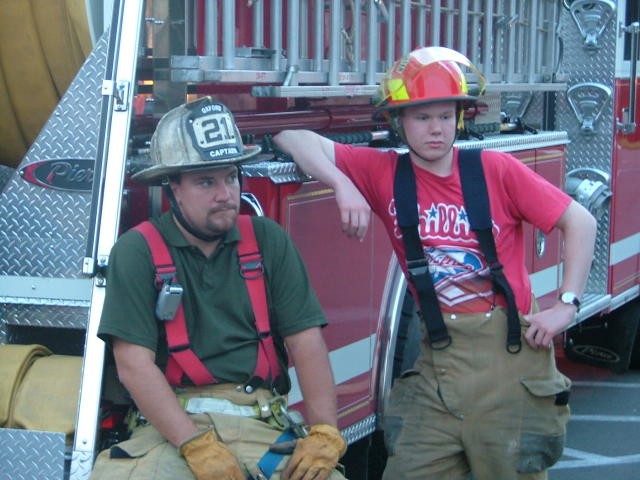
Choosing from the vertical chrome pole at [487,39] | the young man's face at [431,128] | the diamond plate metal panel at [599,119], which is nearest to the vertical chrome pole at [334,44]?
the young man's face at [431,128]

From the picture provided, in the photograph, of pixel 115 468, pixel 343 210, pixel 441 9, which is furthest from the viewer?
pixel 441 9

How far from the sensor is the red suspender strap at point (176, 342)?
9.82 ft

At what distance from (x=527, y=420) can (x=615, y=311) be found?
379cm

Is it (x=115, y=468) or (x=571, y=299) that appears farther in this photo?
(x=571, y=299)

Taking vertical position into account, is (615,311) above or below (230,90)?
below

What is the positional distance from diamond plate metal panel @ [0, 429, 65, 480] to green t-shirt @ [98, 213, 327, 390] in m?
0.36

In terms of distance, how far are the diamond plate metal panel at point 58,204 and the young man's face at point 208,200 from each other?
413 millimetres

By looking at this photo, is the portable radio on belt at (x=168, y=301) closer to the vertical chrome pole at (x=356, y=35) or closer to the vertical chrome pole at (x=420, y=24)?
the vertical chrome pole at (x=356, y=35)

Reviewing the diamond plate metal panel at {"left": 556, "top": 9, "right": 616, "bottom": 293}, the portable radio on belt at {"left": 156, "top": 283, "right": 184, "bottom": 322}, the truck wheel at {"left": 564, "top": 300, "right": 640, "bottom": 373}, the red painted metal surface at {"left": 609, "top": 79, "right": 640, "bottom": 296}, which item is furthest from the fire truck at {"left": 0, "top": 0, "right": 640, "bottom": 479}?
the truck wheel at {"left": 564, "top": 300, "right": 640, "bottom": 373}

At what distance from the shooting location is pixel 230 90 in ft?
12.4

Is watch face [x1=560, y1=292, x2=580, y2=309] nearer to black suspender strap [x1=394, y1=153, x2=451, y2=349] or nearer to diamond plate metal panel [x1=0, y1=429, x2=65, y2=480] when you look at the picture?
black suspender strap [x1=394, y1=153, x2=451, y2=349]

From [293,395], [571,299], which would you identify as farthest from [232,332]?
[571,299]

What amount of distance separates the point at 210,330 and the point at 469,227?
2.70ft

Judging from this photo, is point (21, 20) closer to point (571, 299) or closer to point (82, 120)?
point (82, 120)
